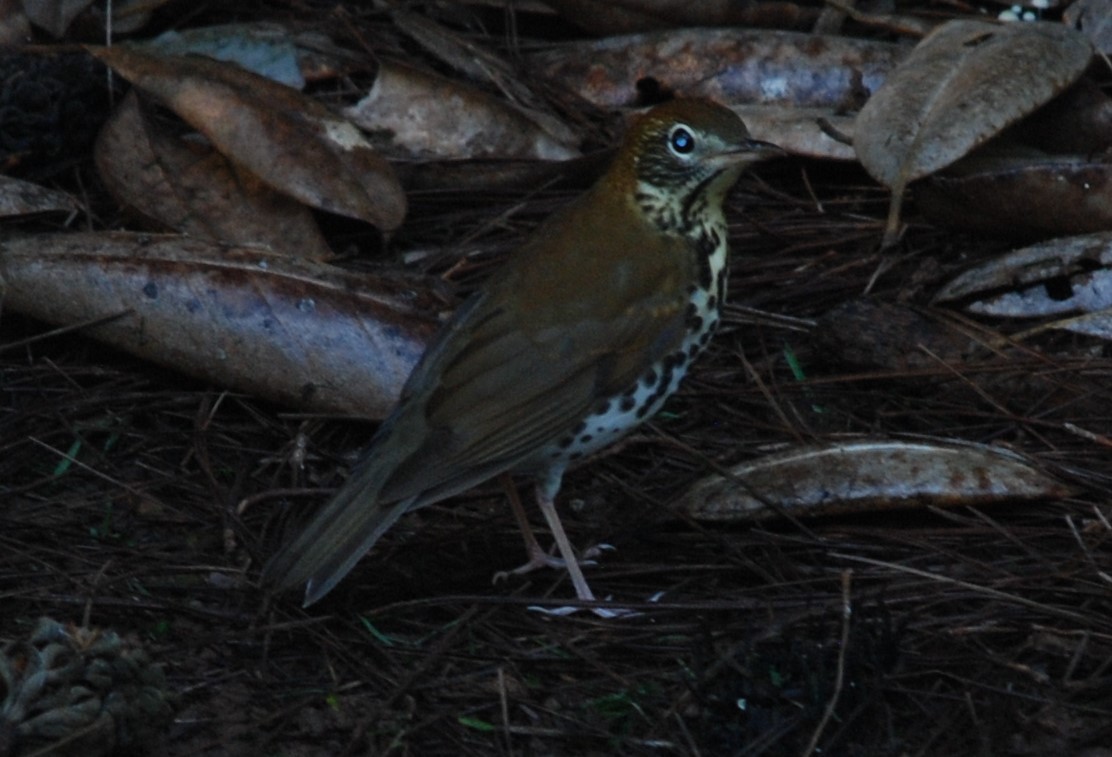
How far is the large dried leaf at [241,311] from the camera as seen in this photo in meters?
5.09

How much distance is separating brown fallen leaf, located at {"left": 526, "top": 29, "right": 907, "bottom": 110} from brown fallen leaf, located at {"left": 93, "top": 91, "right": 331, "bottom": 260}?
1284mm

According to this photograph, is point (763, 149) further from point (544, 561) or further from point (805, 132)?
point (805, 132)

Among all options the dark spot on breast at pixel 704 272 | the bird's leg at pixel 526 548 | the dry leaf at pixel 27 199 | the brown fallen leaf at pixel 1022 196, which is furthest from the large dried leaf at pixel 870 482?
the dry leaf at pixel 27 199

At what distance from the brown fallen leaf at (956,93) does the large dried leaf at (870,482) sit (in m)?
0.91

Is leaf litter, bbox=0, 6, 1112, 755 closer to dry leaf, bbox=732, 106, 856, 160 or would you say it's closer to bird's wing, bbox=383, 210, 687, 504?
dry leaf, bbox=732, 106, 856, 160

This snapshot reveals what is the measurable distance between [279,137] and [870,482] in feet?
7.07

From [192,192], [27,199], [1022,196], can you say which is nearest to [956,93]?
[1022,196]

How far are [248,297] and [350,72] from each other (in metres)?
1.65

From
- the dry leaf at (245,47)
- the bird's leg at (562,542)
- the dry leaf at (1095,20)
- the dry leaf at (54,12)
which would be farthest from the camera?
the dry leaf at (245,47)

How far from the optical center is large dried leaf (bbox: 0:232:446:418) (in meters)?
5.09

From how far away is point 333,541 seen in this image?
13.7 ft

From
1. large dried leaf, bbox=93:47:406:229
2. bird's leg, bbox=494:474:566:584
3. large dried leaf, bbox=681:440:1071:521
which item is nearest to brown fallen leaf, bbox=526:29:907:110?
large dried leaf, bbox=93:47:406:229

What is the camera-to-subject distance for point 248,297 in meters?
5.14

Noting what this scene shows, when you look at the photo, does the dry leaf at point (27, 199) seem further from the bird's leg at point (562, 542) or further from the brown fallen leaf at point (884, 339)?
the brown fallen leaf at point (884, 339)
